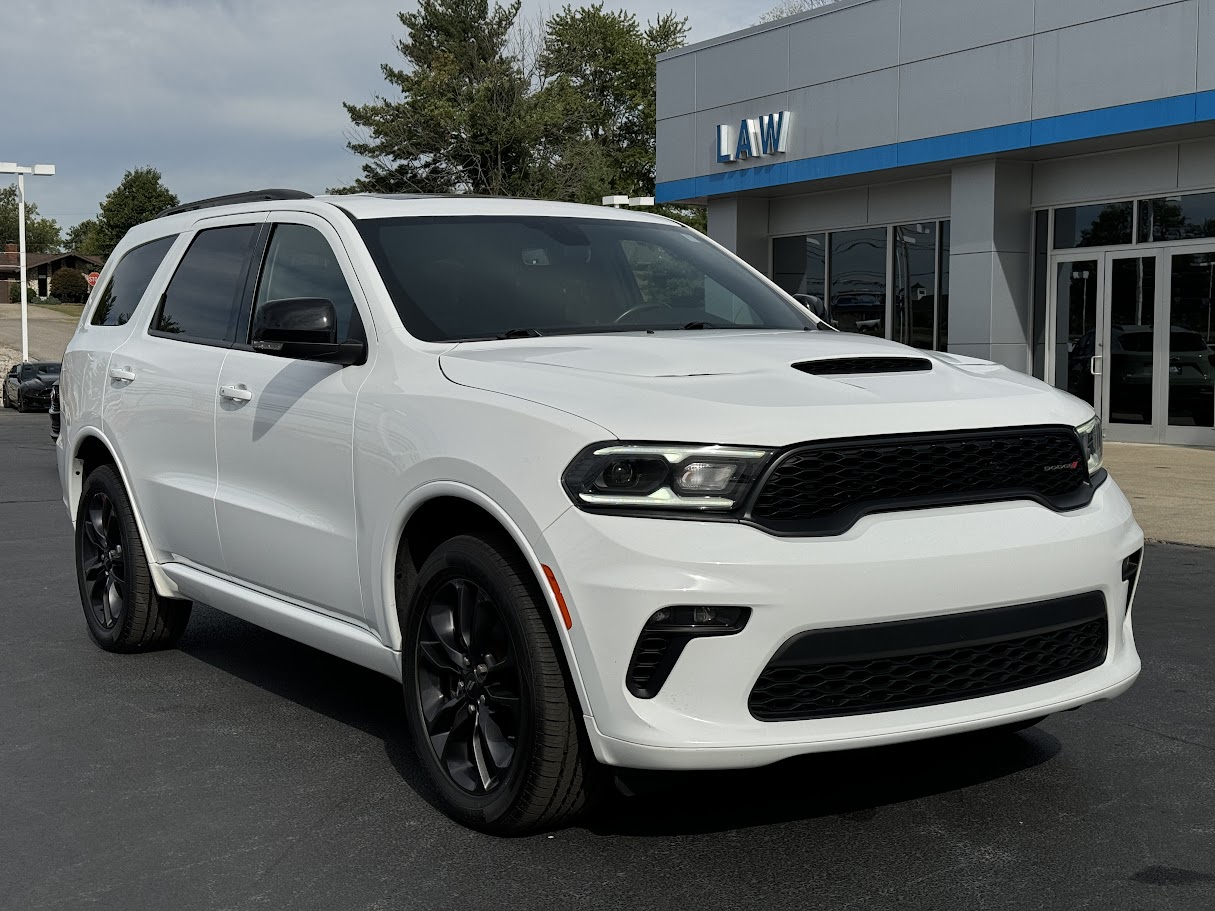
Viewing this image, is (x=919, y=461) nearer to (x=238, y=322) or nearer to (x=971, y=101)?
(x=238, y=322)

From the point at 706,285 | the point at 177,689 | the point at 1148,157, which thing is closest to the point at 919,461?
the point at 706,285

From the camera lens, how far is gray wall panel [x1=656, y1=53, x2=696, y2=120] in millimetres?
24625

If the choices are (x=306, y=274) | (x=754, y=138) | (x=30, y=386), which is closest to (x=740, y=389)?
(x=306, y=274)

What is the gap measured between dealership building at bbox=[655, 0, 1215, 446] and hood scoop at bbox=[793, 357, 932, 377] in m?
14.3

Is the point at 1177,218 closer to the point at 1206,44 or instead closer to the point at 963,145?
the point at 1206,44

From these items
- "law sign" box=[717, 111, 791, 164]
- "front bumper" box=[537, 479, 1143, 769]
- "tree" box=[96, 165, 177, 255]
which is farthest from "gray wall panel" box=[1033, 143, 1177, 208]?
"tree" box=[96, 165, 177, 255]

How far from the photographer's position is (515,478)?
3.72 meters

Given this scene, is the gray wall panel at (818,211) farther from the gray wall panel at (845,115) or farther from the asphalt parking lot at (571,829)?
the asphalt parking lot at (571,829)

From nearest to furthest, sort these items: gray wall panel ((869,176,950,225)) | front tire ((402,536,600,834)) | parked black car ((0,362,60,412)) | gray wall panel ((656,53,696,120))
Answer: front tire ((402,536,600,834)) < gray wall panel ((869,176,950,225)) < gray wall panel ((656,53,696,120)) < parked black car ((0,362,60,412))

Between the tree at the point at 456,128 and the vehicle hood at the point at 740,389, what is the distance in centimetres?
4459

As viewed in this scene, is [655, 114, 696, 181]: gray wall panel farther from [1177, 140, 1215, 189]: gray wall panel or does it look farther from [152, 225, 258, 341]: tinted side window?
[152, 225, 258, 341]: tinted side window

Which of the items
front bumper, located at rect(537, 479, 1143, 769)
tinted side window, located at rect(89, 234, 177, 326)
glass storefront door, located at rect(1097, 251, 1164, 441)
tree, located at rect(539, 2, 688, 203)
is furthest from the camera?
tree, located at rect(539, 2, 688, 203)

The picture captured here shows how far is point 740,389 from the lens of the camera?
372cm

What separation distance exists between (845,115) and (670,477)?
62.9ft
